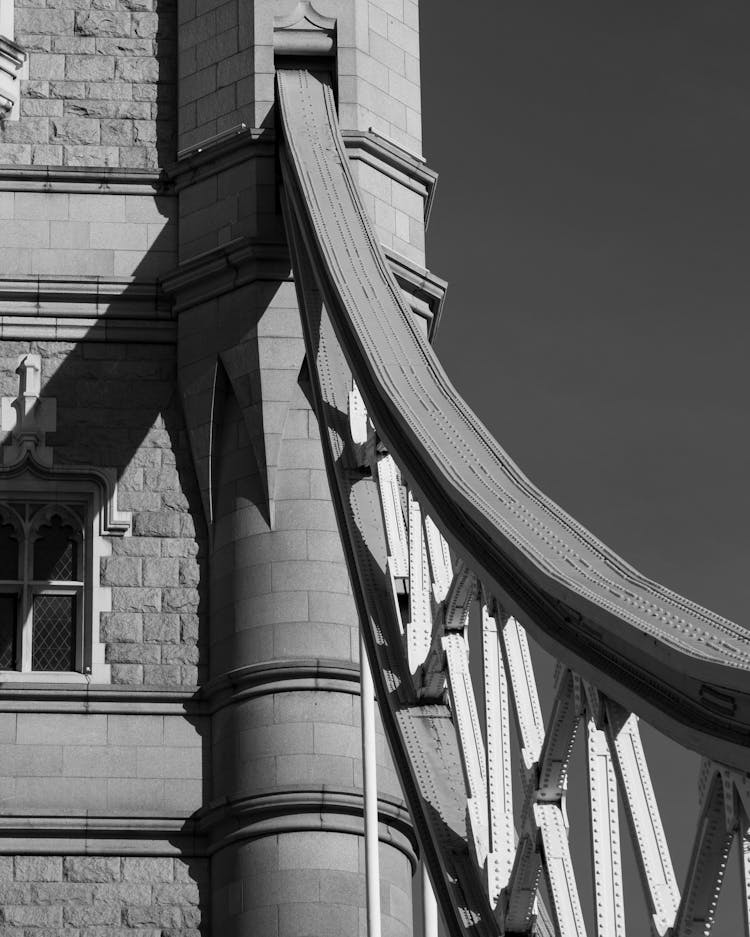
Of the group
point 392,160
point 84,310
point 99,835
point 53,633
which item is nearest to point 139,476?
point 53,633

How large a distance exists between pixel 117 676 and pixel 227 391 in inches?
85.3

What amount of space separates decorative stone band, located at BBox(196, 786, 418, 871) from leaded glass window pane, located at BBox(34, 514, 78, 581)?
2.17 meters

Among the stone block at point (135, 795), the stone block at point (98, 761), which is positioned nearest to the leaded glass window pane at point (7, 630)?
the stone block at point (98, 761)

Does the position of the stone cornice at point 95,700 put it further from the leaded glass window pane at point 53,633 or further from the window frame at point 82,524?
the leaded glass window pane at point 53,633

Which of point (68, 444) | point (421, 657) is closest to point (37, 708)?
point (68, 444)

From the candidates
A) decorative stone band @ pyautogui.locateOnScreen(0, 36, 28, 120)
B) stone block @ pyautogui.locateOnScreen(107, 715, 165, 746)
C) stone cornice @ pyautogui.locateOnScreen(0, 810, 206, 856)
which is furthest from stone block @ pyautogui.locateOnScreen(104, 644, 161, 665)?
decorative stone band @ pyautogui.locateOnScreen(0, 36, 28, 120)

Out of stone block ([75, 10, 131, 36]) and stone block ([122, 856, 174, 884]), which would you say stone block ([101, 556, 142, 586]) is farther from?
stone block ([75, 10, 131, 36])

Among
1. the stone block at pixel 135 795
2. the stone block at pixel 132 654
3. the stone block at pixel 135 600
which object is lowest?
the stone block at pixel 135 795

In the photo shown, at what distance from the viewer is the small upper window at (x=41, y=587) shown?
15.5 metres

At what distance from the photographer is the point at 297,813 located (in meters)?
14.5

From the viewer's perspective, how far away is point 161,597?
51.1 feet

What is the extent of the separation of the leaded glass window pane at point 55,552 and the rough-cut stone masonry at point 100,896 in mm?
2077

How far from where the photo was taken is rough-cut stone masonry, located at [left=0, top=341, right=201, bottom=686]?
15422 millimetres

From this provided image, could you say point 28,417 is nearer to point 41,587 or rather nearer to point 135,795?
point 41,587
